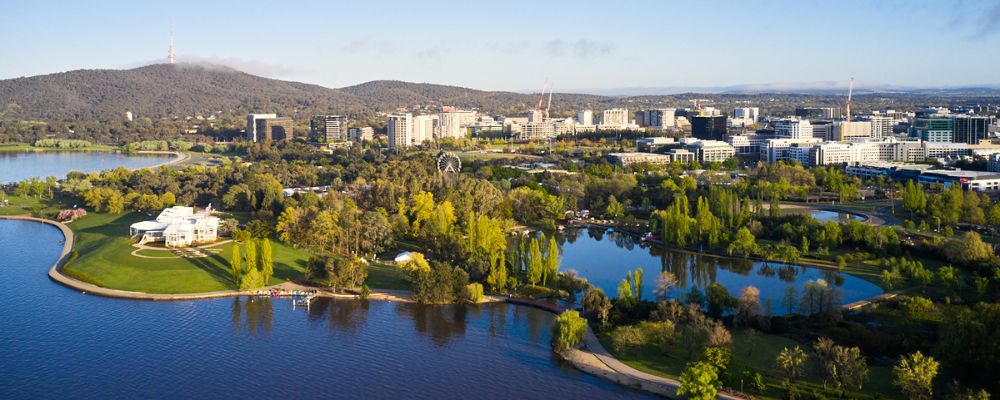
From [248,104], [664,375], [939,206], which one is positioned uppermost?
[248,104]

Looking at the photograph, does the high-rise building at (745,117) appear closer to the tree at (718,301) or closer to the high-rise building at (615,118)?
the high-rise building at (615,118)

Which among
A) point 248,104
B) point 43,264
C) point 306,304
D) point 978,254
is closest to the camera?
point 306,304

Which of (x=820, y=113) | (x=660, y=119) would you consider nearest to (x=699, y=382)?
(x=660, y=119)

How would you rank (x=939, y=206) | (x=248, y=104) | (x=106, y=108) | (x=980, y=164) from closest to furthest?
(x=939, y=206) < (x=980, y=164) < (x=106, y=108) < (x=248, y=104)

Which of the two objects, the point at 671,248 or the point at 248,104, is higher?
the point at 248,104

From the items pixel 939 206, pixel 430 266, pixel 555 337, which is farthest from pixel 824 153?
pixel 555 337

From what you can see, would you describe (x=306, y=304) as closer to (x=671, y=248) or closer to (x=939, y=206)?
(x=671, y=248)

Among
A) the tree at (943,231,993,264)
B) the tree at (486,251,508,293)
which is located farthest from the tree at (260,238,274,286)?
the tree at (943,231,993,264)
